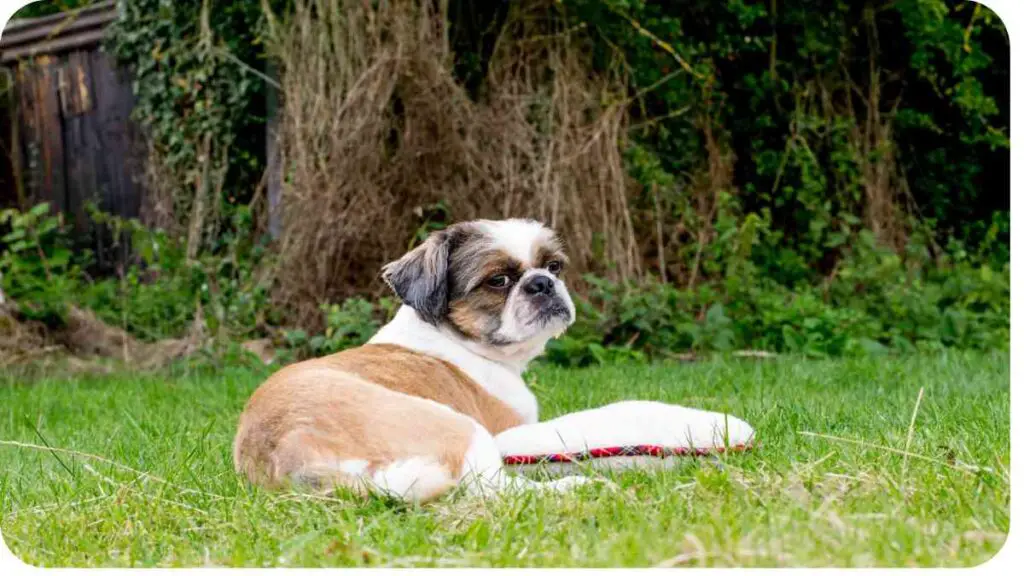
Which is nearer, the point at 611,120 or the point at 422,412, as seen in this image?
the point at 422,412

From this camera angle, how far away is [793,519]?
2676mm

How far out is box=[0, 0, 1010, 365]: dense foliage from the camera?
7859mm

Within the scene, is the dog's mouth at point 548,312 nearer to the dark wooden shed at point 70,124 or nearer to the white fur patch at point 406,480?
the white fur patch at point 406,480

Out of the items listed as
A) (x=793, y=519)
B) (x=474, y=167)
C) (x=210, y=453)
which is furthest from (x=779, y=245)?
(x=793, y=519)

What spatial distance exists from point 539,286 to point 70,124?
8139 mm

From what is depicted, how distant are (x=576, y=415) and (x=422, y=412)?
0.59 m

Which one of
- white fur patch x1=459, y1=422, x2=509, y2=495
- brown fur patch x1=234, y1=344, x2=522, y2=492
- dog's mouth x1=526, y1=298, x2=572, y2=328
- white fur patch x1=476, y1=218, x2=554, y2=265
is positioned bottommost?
white fur patch x1=459, y1=422, x2=509, y2=495

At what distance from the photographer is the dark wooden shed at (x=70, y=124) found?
10.3 m

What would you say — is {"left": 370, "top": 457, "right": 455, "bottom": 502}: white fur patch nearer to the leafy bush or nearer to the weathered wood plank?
the leafy bush

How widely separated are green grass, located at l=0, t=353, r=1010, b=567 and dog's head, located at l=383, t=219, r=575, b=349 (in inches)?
31.3

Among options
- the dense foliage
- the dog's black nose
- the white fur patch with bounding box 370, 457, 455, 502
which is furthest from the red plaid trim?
the dense foliage

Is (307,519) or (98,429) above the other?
(307,519)

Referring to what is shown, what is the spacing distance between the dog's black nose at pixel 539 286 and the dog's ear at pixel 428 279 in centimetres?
31

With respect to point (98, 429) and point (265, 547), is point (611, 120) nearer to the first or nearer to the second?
point (98, 429)
